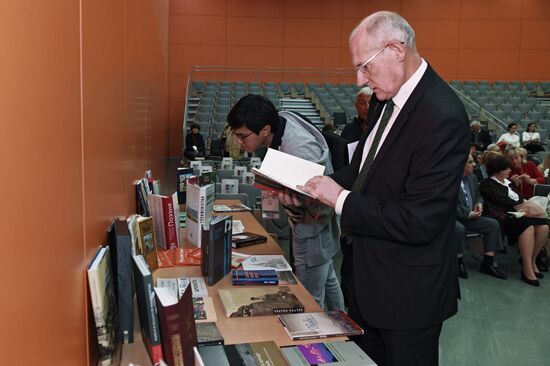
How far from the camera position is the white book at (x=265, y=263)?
2184mm

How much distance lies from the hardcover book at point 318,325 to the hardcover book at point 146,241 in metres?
0.66

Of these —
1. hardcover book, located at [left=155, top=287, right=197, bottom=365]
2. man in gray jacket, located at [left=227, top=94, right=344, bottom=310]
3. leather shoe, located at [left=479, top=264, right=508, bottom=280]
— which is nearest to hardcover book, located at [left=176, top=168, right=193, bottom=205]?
man in gray jacket, located at [left=227, top=94, right=344, bottom=310]

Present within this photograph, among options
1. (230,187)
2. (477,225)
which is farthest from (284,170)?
(477,225)

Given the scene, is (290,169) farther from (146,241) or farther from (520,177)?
(520,177)

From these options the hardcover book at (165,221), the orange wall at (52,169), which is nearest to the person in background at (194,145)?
the hardcover book at (165,221)

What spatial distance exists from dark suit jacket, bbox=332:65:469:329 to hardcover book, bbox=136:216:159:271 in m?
0.84

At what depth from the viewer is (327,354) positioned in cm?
136

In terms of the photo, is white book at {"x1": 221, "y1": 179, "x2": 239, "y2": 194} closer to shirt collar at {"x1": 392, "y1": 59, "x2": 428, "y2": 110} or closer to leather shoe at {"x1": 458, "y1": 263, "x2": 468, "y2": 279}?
leather shoe at {"x1": 458, "y1": 263, "x2": 468, "y2": 279}

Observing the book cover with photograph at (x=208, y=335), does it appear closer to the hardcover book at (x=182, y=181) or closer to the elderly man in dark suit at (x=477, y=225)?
the hardcover book at (x=182, y=181)

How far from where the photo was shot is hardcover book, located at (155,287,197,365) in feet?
3.86

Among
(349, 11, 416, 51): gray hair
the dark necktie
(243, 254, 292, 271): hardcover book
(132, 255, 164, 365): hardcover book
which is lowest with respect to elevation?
(243, 254, 292, 271): hardcover book

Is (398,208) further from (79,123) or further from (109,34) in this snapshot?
(109,34)

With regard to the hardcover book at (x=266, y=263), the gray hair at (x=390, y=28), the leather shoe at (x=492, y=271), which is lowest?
the leather shoe at (x=492, y=271)

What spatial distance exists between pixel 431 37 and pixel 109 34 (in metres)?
13.9
